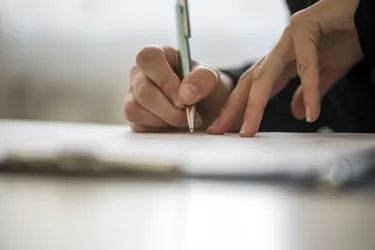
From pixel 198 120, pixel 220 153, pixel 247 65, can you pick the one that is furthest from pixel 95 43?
pixel 220 153

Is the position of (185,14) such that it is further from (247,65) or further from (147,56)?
(247,65)

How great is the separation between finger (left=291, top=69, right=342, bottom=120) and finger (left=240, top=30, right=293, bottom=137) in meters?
0.08

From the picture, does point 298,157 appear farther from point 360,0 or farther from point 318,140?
point 360,0

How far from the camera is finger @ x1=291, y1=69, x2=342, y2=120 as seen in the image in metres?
0.61

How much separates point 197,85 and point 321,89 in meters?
0.17

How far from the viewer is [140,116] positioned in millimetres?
581

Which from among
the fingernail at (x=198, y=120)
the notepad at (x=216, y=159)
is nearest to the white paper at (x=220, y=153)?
the notepad at (x=216, y=159)

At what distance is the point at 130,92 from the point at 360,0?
0.26 metres

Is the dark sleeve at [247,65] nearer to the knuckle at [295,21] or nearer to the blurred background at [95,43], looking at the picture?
the knuckle at [295,21]

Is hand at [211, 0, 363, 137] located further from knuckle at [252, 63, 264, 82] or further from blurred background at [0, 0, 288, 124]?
blurred background at [0, 0, 288, 124]

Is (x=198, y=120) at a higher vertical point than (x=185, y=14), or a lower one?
lower

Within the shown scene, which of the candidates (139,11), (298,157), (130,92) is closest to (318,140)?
(298,157)

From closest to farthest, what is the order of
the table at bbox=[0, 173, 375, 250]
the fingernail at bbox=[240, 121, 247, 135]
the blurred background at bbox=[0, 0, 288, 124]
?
the table at bbox=[0, 173, 375, 250], the fingernail at bbox=[240, 121, 247, 135], the blurred background at bbox=[0, 0, 288, 124]

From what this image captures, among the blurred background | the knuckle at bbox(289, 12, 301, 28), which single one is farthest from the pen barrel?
the blurred background
